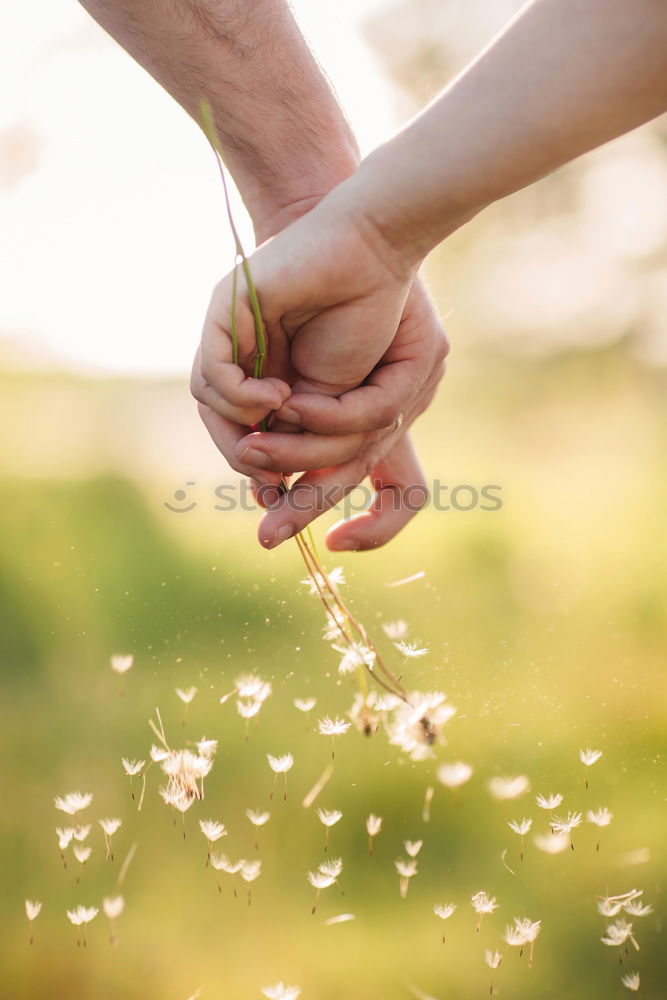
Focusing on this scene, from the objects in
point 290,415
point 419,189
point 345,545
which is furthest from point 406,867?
point 419,189

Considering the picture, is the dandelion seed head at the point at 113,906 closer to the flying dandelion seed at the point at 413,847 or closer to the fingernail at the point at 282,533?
the flying dandelion seed at the point at 413,847

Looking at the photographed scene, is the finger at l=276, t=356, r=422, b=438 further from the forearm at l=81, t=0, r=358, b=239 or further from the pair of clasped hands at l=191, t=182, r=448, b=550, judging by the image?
the forearm at l=81, t=0, r=358, b=239

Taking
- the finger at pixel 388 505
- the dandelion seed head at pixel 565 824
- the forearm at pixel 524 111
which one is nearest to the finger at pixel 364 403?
the finger at pixel 388 505

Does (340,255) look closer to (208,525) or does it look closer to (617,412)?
(208,525)

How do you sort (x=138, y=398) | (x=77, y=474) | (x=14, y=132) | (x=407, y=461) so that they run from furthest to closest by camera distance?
(x=14, y=132)
(x=138, y=398)
(x=77, y=474)
(x=407, y=461)

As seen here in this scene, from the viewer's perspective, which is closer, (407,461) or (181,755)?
(181,755)

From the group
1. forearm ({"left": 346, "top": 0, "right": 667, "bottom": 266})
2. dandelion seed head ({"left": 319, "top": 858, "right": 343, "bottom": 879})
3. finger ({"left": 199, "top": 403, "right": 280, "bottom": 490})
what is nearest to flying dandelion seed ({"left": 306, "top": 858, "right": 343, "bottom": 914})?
dandelion seed head ({"left": 319, "top": 858, "right": 343, "bottom": 879})

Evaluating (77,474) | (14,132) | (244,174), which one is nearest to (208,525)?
(77,474)
